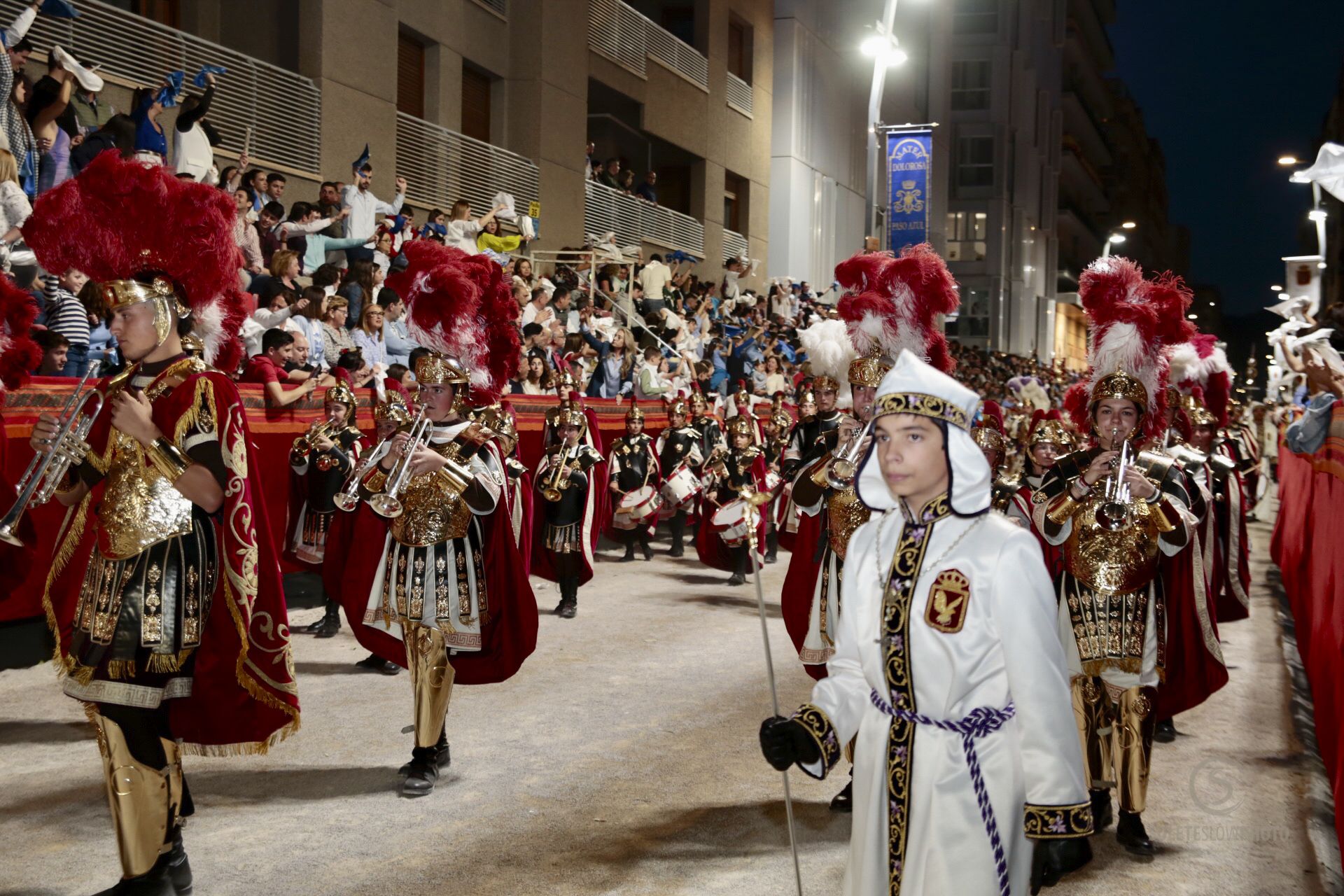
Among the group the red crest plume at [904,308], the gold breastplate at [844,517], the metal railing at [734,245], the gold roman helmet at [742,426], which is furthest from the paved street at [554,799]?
the metal railing at [734,245]

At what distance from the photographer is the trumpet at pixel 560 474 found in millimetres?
10977

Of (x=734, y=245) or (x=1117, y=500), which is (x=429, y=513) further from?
(x=734, y=245)

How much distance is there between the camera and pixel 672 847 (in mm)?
5324

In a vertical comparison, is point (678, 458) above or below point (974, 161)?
below

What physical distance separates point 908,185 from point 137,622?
14939 millimetres

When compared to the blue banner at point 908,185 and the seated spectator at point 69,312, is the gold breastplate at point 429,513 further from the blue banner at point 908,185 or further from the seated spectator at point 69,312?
the blue banner at point 908,185

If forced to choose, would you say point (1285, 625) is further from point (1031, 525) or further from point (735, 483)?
point (1031, 525)

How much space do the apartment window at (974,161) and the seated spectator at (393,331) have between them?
51229mm

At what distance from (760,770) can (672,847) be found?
47.9 inches

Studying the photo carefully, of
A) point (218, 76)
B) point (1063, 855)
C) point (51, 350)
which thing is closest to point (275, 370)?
point (51, 350)

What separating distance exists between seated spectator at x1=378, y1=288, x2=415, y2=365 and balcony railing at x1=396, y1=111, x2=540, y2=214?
19.9 feet

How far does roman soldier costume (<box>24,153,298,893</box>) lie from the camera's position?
14.5ft

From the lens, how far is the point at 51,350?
336 inches

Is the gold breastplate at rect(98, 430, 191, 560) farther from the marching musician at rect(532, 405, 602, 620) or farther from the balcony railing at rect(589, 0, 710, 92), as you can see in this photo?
the balcony railing at rect(589, 0, 710, 92)
